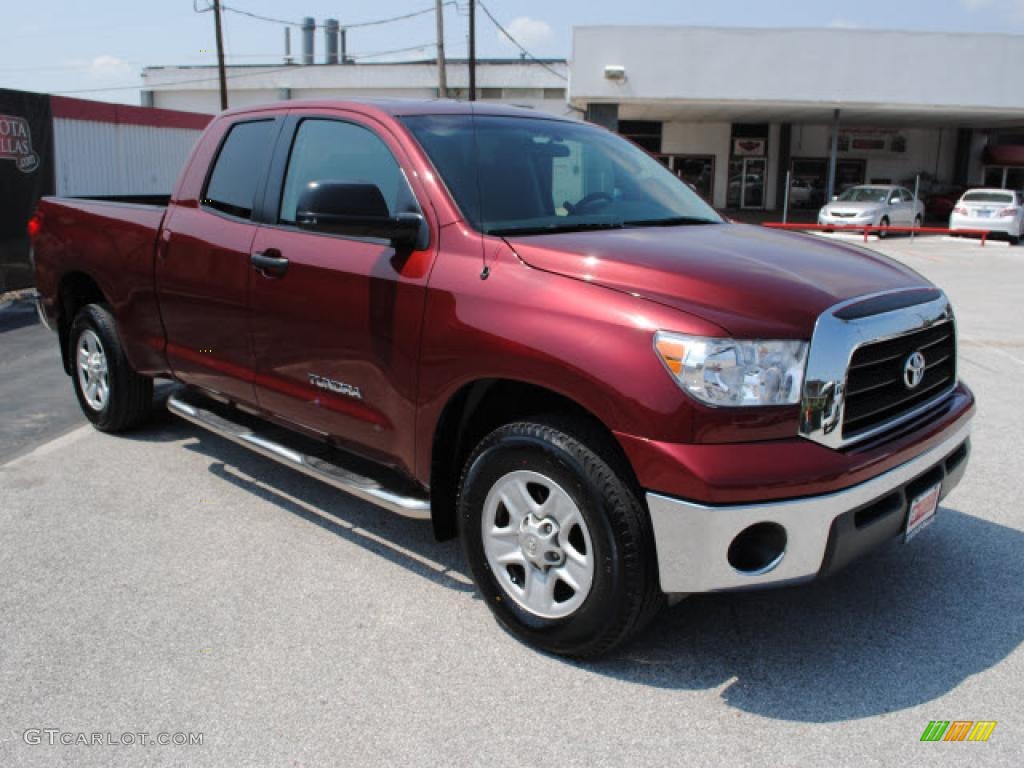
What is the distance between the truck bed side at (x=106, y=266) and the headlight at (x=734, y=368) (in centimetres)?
326

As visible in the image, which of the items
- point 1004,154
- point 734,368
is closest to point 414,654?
point 734,368

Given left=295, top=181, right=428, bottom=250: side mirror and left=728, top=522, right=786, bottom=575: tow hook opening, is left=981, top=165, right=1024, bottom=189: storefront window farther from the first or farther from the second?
left=728, top=522, right=786, bottom=575: tow hook opening

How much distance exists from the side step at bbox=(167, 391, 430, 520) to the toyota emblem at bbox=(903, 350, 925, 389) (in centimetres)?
180

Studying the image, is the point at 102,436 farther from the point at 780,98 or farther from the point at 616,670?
the point at 780,98

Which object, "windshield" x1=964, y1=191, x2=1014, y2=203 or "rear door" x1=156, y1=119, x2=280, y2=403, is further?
"windshield" x1=964, y1=191, x2=1014, y2=203

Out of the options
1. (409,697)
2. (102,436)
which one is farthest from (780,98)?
(409,697)

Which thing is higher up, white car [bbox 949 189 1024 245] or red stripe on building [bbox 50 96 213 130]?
red stripe on building [bbox 50 96 213 130]

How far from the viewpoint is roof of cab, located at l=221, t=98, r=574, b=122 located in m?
3.93

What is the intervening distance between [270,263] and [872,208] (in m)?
26.2

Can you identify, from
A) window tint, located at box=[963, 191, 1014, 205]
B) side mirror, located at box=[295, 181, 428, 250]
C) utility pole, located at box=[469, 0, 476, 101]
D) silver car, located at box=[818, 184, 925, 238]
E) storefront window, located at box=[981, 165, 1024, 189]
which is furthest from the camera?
storefront window, located at box=[981, 165, 1024, 189]

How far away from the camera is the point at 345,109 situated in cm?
404

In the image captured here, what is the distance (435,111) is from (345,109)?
0.40 metres

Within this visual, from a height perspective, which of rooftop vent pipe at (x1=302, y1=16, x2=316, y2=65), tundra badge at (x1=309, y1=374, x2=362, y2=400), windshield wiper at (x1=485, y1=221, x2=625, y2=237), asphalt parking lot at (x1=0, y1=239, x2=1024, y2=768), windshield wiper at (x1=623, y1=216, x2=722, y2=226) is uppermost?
rooftop vent pipe at (x1=302, y1=16, x2=316, y2=65)

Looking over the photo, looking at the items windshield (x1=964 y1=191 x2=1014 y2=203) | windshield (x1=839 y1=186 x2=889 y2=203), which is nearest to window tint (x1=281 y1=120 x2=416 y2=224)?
windshield (x1=839 y1=186 x2=889 y2=203)
